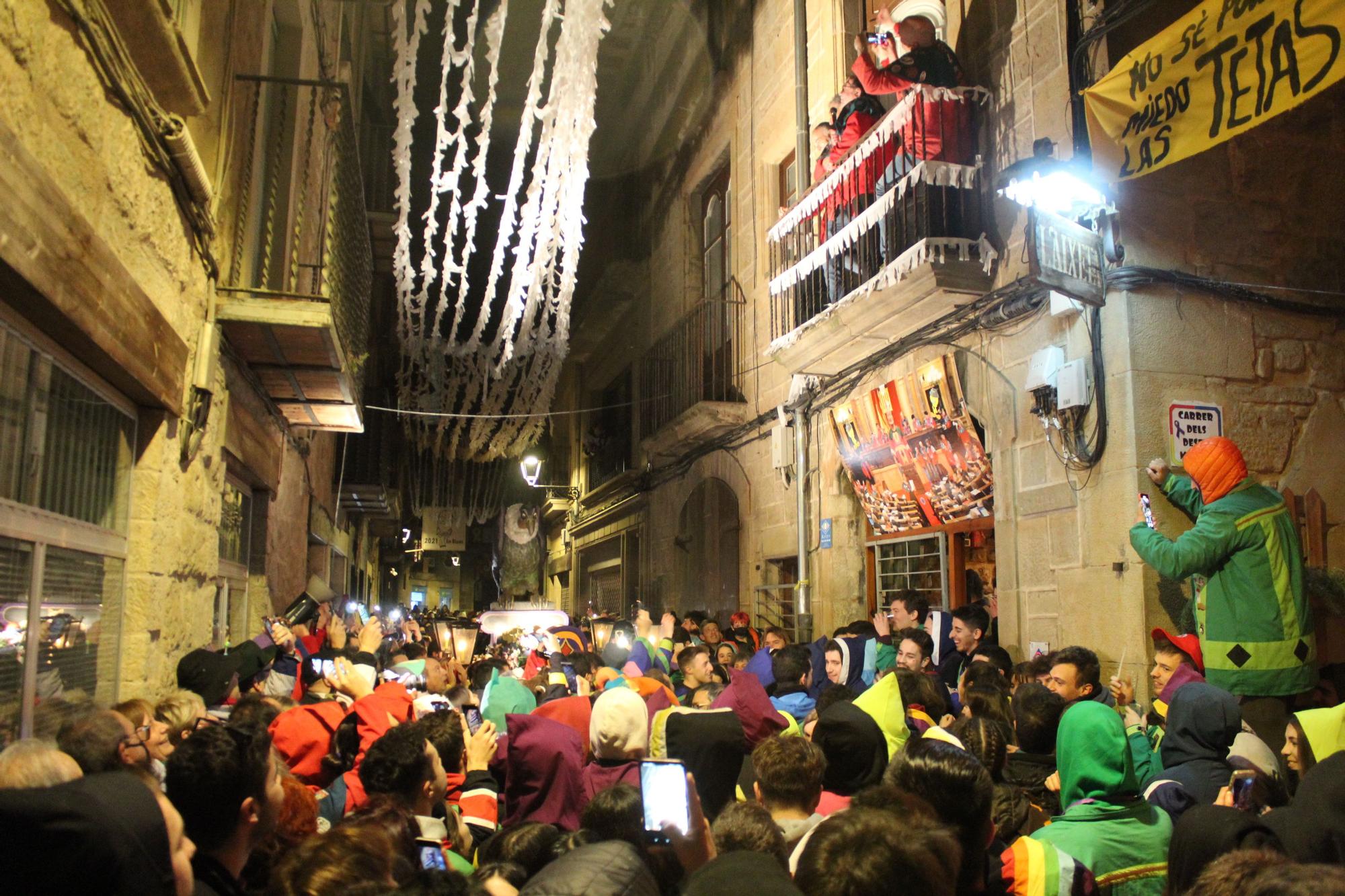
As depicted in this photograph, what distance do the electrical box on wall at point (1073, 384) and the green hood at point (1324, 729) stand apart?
13.7 feet

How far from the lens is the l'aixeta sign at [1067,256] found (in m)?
6.64

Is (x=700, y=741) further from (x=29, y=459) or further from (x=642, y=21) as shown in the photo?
(x=642, y=21)

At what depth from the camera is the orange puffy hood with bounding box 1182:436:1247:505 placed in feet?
18.2

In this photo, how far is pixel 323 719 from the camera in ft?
14.6

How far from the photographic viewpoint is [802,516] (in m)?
12.1

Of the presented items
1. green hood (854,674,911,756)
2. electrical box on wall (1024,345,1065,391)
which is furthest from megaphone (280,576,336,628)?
electrical box on wall (1024,345,1065,391)

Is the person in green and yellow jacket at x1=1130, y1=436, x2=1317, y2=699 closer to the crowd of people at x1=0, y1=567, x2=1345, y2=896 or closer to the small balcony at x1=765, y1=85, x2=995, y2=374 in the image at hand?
the crowd of people at x1=0, y1=567, x2=1345, y2=896

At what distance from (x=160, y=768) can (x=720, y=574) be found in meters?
12.6

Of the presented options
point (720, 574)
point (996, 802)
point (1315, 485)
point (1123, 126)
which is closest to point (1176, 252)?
point (1123, 126)

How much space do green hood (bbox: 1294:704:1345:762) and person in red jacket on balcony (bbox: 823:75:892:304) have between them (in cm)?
693

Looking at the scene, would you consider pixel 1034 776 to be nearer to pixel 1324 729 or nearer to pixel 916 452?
pixel 1324 729

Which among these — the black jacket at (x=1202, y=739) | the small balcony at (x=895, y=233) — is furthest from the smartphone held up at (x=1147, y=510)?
the black jacket at (x=1202, y=739)

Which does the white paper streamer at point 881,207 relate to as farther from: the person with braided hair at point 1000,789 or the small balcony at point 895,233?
the person with braided hair at point 1000,789

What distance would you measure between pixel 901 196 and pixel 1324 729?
6.32 m
